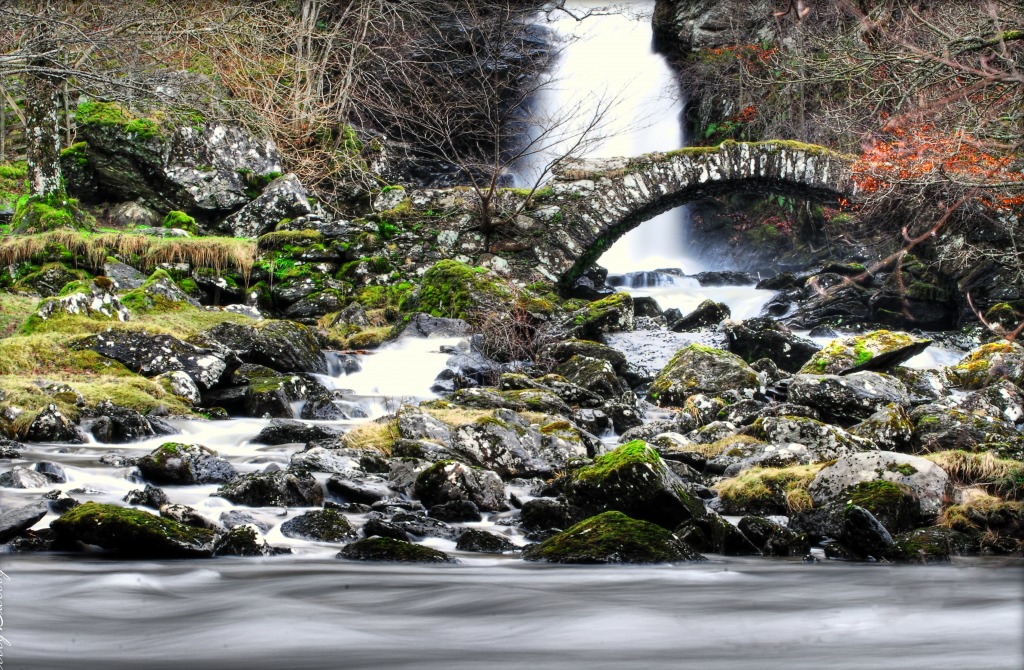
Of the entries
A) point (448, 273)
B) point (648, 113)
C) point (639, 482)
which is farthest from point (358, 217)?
point (639, 482)

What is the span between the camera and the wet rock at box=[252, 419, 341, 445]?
7156 mm

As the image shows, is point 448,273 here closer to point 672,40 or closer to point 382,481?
point 382,481

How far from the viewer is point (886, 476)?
496 centimetres

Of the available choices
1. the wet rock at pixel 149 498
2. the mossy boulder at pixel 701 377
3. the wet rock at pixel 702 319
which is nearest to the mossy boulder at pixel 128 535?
the wet rock at pixel 149 498

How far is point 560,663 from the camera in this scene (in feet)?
8.65

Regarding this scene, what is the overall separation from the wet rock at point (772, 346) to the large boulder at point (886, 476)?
7.29 m

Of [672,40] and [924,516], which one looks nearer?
[924,516]

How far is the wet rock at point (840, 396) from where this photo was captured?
27.0 ft

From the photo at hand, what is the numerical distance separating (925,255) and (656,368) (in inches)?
325

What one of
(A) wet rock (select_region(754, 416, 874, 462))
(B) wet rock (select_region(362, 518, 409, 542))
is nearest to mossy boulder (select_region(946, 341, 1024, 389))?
(A) wet rock (select_region(754, 416, 874, 462))

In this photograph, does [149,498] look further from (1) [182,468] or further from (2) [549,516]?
(2) [549,516]

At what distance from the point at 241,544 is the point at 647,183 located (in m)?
13.2

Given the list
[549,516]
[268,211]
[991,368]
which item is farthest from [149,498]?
[268,211]

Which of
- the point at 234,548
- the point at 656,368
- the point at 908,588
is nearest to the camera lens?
the point at 908,588
